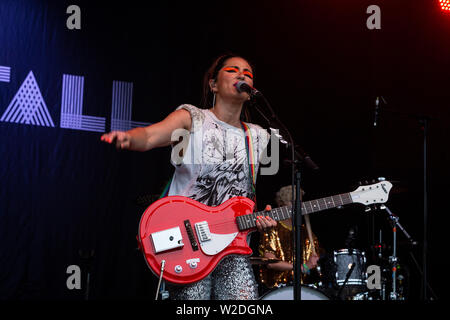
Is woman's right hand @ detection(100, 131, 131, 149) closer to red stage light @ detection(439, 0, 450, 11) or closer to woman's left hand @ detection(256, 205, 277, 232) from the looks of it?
woman's left hand @ detection(256, 205, 277, 232)

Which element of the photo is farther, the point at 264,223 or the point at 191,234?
the point at 264,223

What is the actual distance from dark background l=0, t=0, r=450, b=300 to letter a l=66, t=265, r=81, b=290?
0.16 ft

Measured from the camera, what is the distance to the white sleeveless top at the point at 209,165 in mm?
2883

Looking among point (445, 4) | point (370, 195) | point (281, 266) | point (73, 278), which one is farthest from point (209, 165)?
point (445, 4)

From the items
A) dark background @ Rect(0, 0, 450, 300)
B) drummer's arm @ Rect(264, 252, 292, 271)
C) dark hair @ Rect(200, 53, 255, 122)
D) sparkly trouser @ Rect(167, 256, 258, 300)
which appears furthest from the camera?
drummer's arm @ Rect(264, 252, 292, 271)

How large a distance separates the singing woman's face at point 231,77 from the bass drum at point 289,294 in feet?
6.43

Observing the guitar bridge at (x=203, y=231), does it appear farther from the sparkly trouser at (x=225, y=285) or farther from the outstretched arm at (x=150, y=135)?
the outstretched arm at (x=150, y=135)

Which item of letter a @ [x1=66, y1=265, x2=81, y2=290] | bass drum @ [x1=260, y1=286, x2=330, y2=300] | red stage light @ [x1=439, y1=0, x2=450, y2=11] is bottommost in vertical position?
bass drum @ [x1=260, y1=286, x2=330, y2=300]

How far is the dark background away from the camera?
429cm

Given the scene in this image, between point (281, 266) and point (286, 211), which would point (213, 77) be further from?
point (281, 266)

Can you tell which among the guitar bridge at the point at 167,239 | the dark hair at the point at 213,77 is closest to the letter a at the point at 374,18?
the dark hair at the point at 213,77

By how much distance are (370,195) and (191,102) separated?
2420 mm

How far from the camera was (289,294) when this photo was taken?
13.9ft

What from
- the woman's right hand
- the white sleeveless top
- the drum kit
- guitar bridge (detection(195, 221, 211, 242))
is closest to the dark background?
the drum kit
